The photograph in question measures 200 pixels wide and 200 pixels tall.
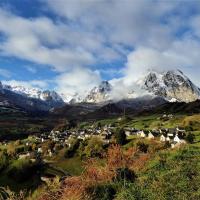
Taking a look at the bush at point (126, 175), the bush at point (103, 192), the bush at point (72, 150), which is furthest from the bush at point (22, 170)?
the bush at point (103, 192)

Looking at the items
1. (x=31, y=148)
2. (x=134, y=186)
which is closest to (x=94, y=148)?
(x=31, y=148)

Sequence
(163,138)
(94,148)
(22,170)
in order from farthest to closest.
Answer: (163,138)
(94,148)
(22,170)

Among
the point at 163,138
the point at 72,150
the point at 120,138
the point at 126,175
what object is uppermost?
the point at 120,138

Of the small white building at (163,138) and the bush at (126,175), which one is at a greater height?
the small white building at (163,138)

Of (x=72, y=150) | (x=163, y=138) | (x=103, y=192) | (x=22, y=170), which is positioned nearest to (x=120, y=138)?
(x=163, y=138)

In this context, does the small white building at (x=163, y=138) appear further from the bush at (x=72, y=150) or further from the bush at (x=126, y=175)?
the bush at (x=126, y=175)

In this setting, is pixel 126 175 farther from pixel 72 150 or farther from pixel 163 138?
pixel 72 150

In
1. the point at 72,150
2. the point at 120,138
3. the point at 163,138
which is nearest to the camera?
the point at 163,138

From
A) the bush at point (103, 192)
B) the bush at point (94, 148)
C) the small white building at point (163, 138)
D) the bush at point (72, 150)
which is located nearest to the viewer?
the bush at point (103, 192)

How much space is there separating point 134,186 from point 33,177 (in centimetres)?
9694

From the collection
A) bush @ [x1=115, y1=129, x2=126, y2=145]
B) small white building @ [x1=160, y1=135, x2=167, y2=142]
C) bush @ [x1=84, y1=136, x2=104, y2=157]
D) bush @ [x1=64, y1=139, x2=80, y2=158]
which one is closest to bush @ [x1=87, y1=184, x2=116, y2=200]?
bush @ [x1=84, y1=136, x2=104, y2=157]

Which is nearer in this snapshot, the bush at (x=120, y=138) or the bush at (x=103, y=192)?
the bush at (x=103, y=192)

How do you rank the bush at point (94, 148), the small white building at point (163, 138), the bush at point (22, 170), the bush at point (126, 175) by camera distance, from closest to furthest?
the bush at point (126, 175)
the bush at point (22, 170)
the bush at point (94, 148)
the small white building at point (163, 138)

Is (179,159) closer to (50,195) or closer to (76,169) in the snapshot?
(50,195)
